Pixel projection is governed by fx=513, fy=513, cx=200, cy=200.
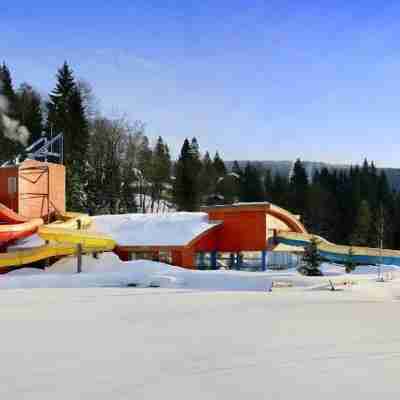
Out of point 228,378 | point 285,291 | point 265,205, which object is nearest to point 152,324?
point 228,378

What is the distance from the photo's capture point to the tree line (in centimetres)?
4959

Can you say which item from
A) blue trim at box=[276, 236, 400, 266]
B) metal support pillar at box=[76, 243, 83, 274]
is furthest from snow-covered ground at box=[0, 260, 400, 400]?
blue trim at box=[276, 236, 400, 266]

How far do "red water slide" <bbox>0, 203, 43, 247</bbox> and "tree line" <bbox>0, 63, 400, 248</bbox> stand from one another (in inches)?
621

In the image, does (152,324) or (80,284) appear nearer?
(152,324)

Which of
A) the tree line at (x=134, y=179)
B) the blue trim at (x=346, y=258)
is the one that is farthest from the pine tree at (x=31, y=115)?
the blue trim at (x=346, y=258)

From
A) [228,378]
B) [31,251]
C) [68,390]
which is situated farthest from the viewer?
[31,251]

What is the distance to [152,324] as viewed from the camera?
952 centimetres

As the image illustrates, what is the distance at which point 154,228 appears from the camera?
98.4 ft

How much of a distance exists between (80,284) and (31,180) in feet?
40.0

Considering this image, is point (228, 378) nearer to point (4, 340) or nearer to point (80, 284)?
point (4, 340)

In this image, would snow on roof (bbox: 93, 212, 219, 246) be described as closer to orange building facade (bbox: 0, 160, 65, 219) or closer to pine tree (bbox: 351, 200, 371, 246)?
orange building facade (bbox: 0, 160, 65, 219)

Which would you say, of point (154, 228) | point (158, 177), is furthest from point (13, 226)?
point (158, 177)

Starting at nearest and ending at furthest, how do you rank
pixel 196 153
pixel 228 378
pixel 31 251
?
pixel 228 378 < pixel 31 251 < pixel 196 153

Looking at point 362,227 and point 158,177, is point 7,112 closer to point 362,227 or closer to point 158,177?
point 158,177
